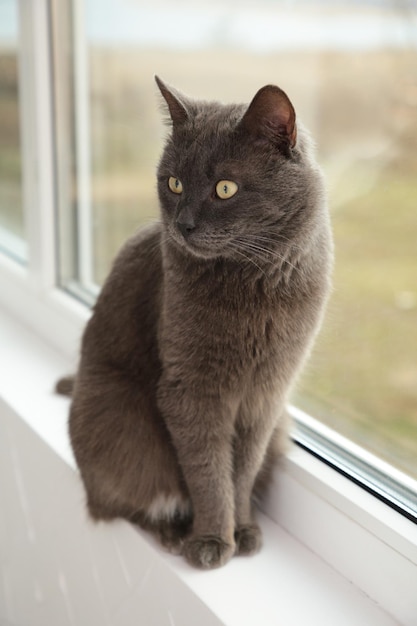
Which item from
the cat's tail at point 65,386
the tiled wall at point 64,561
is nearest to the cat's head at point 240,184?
the tiled wall at point 64,561

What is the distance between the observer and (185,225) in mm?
899

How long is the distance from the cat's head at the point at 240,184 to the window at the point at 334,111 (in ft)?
0.45

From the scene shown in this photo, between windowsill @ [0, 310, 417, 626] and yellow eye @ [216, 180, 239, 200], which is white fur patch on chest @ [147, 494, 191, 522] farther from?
yellow eye @ [216, 180, 239, 200]

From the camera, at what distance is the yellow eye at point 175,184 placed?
0.94 m

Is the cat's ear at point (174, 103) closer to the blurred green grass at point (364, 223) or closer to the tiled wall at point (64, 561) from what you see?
the blurred green grass at point (364, 223)

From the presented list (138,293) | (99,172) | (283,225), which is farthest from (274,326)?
(99,172)

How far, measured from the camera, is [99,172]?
5.42 feet

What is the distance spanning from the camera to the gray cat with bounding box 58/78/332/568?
35.0 inches

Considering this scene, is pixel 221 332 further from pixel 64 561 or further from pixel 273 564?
pixel 64 561

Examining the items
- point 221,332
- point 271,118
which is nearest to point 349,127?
point 271,118

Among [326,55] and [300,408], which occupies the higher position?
[326,55]

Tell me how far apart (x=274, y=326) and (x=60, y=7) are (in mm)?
927

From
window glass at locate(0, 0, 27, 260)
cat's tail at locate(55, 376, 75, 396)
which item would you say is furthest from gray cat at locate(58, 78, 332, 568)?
window glass at locate(0, 0, 27, 260)

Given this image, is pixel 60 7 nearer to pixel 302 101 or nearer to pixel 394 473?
pixel 302 101
